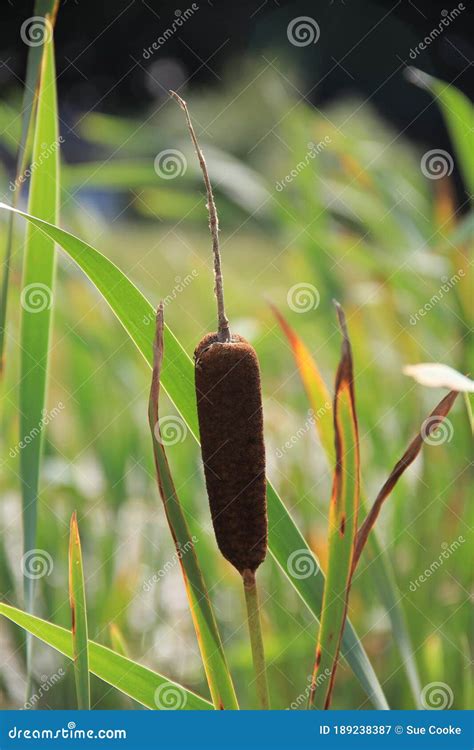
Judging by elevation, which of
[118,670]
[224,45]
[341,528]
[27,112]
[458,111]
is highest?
[224,45]

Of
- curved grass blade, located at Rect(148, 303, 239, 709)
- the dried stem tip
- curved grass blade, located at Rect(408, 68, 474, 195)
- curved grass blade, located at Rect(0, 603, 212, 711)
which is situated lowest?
curved grass blade, located at Rect(0, 603, 212, 711)

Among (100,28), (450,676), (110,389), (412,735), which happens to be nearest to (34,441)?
(412,735)

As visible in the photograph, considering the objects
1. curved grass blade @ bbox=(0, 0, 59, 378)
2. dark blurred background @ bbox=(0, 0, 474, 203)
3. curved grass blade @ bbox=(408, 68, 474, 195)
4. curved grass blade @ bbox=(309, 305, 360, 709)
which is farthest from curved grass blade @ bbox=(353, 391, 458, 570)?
dark blurred background @ bbox=(0, 0, 474, 203)

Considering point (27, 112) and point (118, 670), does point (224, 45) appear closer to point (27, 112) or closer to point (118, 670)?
point (27, 112)

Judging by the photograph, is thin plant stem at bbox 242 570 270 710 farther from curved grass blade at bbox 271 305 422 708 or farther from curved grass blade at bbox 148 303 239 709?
curved grass blade at bbox 271 305 422 708

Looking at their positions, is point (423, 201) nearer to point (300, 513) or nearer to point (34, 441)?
point (300, 513)

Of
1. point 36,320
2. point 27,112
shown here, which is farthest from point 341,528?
point 27,112

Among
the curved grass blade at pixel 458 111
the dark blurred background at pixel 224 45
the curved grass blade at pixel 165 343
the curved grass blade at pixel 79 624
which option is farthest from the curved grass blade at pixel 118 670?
the dark blurred background at pixel 224 45
